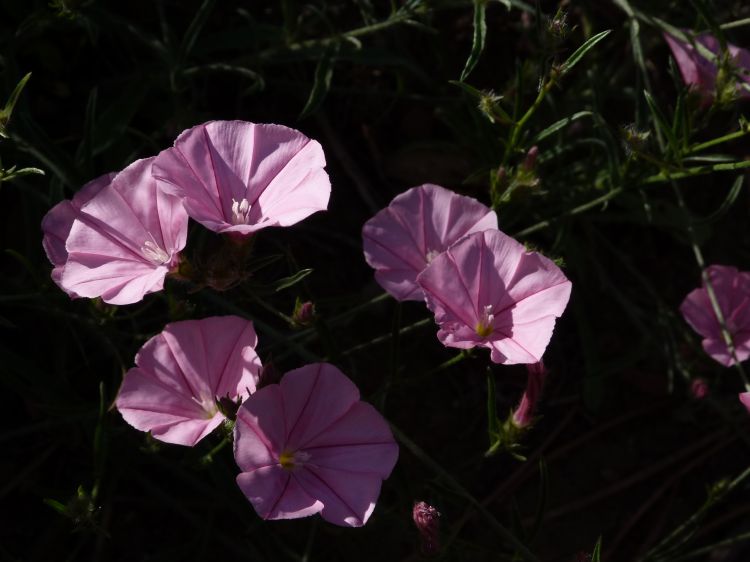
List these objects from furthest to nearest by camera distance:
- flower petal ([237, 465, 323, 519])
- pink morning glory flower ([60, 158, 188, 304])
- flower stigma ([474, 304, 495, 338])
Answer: flower stigma ([474, 304, 495, 338]) < pink morning glory flower ([60, 158, 188, 304]) < flower petal ([237, 465, 323, 519])

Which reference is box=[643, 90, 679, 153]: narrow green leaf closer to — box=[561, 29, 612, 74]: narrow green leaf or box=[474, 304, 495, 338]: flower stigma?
box=[561, 29, 612, 74]: narrow green leaf

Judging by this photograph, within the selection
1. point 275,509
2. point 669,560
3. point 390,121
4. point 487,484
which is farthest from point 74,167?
point 669,560

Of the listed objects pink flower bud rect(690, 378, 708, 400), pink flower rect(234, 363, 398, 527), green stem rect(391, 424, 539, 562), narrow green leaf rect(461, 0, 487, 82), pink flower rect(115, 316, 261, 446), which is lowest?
pink flower bud rect(690, 378, 708, 400)

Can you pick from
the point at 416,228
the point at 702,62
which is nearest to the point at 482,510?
the point at 416,228

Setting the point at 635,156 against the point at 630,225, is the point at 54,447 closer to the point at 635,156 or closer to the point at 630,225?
the point at 635,156

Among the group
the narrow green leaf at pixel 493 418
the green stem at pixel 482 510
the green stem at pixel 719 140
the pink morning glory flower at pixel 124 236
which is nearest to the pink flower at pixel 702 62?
the green stem at pixel 719 140

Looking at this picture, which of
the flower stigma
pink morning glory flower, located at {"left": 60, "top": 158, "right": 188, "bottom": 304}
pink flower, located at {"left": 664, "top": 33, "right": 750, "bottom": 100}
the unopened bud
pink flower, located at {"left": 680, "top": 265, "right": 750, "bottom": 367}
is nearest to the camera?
pink morning glory flower, located at {"left": 60, "top": 158, "right": 188, "bottom": 304}

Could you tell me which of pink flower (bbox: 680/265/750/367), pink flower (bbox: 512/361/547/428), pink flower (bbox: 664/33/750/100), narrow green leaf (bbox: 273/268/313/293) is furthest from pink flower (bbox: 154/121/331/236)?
pink flower (bbox: 680/265/750/367)
